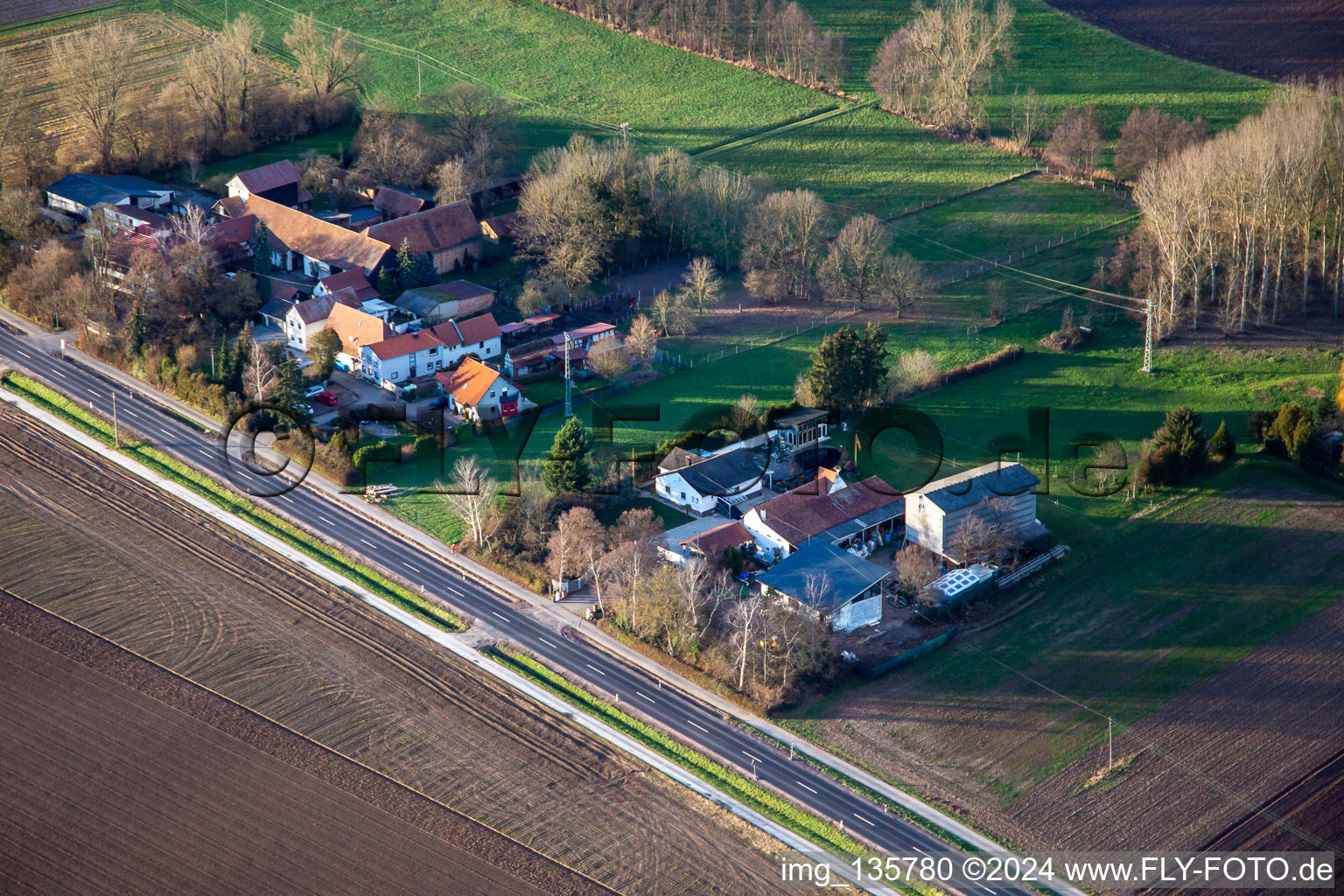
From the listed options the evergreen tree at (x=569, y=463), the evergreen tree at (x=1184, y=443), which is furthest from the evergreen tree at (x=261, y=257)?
the evergreen tree at (x=1184, y=443)

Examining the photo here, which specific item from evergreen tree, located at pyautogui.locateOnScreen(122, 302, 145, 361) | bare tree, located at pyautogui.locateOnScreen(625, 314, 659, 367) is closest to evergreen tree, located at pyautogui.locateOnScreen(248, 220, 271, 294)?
evergreen tree, located at pyautogui.locateOnScreen(122, 302, 145, 361)

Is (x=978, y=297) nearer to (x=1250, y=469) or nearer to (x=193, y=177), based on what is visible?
(x=1250, y=469)

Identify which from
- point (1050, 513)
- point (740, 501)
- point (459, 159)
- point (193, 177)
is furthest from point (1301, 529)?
point (193, 177)

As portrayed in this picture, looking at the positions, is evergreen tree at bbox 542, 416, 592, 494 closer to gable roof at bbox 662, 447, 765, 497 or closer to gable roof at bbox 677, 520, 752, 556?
gable roof at bbox 662, 447, 765, 497

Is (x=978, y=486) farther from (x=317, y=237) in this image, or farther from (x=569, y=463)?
(x=317, y=237)

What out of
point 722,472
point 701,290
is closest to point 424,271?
point 701,290

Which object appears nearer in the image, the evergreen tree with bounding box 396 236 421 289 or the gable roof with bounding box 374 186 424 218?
the evergreen tree with bounding box 396 236 421 289
